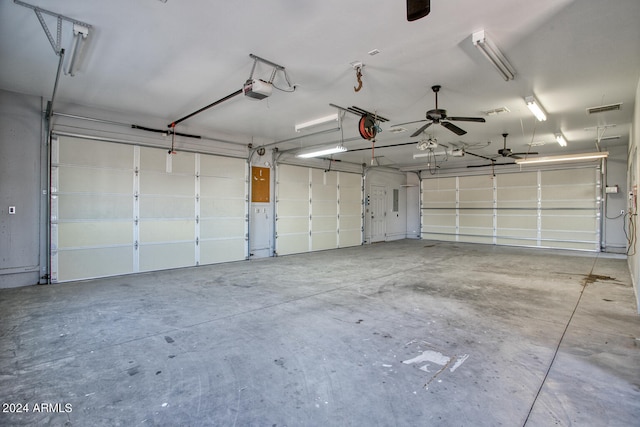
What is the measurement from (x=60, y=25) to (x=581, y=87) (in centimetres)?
609

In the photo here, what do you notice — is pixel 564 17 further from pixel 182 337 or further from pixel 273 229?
pixel 273 229

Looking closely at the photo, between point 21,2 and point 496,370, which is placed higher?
point 21,2

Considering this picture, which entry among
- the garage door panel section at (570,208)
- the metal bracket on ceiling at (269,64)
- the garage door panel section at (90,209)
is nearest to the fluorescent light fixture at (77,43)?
the metal bracket on ceiling at (269,64)

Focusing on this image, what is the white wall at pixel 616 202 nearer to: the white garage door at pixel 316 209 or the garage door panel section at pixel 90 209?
the white garage door at pixel 316 209

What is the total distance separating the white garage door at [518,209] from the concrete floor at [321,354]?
4.90 m

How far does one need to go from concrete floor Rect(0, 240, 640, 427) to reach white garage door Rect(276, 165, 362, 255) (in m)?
3.36

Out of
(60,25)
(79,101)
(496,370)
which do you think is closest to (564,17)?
(496,370)

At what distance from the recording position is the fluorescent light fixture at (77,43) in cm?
286

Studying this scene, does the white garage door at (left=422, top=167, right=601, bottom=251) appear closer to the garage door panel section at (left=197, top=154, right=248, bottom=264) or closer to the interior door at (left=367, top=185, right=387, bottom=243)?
the interior door at (left=367, top=185, right=387, bottom=243)

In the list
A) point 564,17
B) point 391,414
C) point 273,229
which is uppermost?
point 564,17

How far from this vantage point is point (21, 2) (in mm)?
2551

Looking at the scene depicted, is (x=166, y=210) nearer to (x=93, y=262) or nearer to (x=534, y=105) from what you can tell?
(x=93, y=262)

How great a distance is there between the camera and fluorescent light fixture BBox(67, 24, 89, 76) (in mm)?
2859

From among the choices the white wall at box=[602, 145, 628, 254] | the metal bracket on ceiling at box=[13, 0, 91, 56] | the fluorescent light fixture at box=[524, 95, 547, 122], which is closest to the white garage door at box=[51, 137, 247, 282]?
the metal bracket on ceiling at box=[13, 0, 91, 56]
